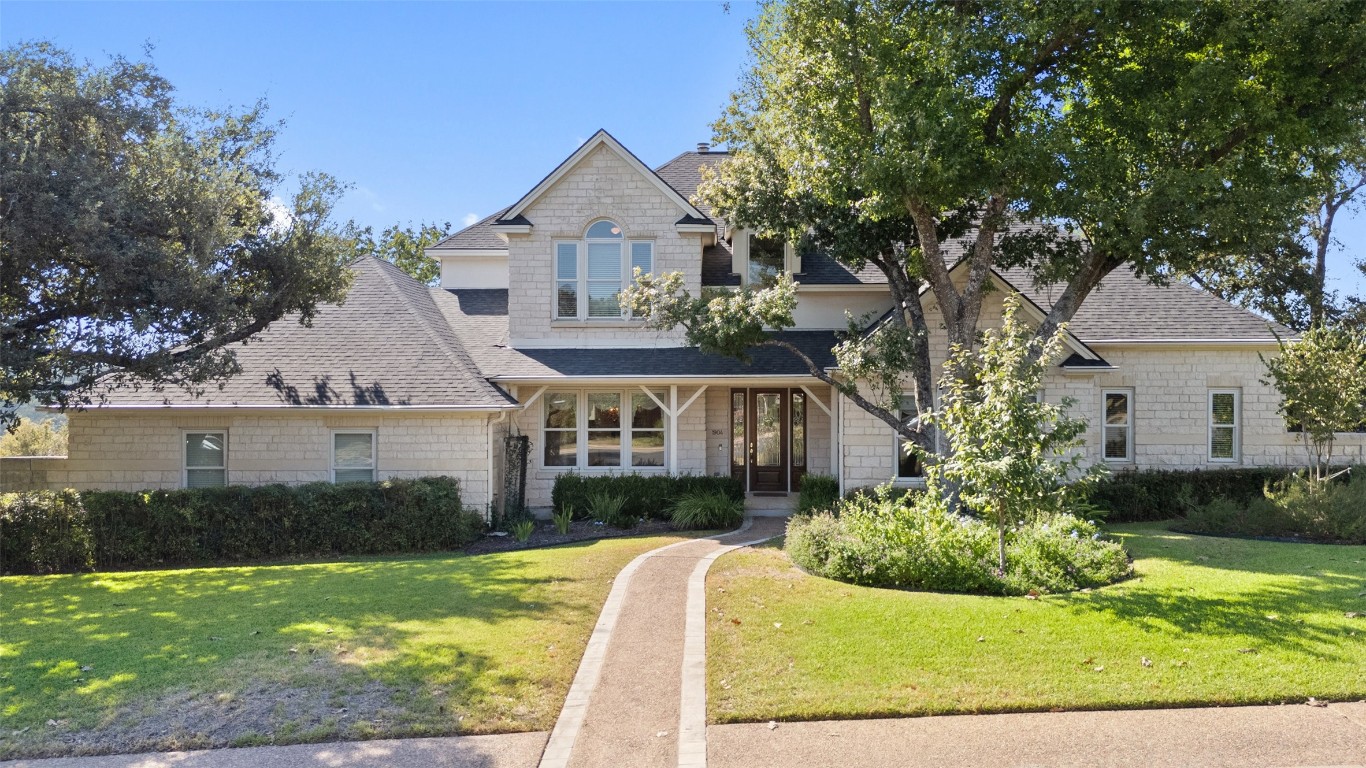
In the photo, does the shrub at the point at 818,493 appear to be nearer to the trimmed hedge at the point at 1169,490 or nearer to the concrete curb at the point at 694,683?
the trimmed hedge at the point at 1169,490

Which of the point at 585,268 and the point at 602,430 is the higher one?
the point at 585,268

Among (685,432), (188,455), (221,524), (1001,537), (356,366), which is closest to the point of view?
(1001,537)

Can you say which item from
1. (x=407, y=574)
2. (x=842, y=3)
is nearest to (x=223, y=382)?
(x=407, y=574)

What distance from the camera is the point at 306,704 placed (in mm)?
6793

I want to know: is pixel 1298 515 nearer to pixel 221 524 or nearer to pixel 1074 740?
pixel 1074 740

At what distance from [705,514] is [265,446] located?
9149 millimetres

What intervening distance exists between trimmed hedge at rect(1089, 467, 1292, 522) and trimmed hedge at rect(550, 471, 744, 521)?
25.7ft

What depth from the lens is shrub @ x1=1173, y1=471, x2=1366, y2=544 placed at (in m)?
14.1

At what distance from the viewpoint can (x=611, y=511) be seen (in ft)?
57.6

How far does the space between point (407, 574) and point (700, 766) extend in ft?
25.4

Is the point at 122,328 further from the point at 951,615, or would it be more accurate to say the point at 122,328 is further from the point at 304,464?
the point at 951,615

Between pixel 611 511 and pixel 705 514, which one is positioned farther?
pixel 611 511

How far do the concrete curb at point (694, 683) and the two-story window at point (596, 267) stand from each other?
981 centimetres

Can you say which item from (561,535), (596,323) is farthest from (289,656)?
(596,323)
